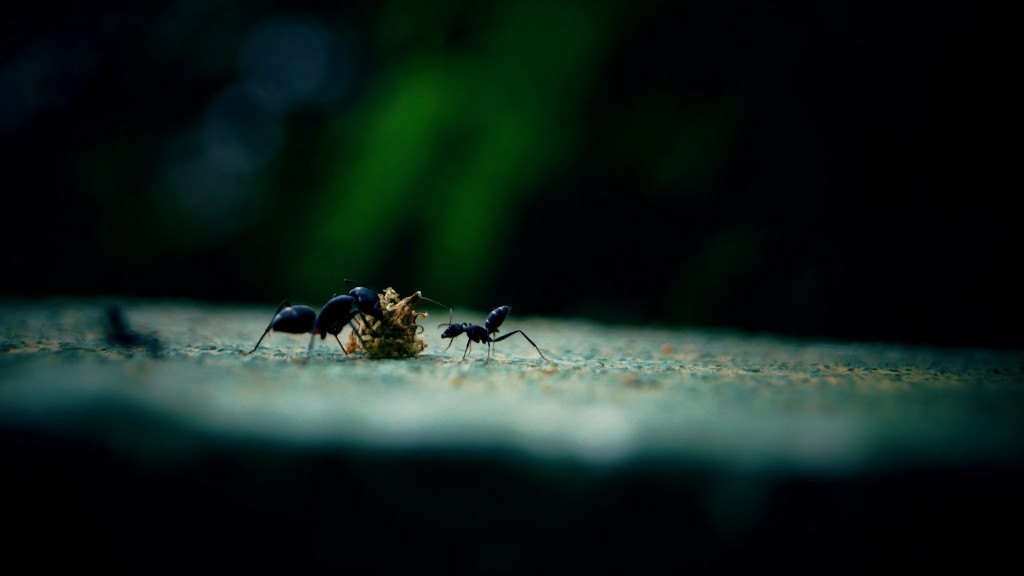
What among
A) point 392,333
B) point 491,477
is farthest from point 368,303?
point 491,477

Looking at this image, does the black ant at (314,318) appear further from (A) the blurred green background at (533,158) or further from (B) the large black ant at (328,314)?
(A) the blurred green background at (533,158)

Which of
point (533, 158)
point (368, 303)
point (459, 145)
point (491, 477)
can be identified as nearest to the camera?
point (491, 477)

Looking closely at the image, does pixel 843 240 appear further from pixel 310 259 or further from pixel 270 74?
pixel 270 74

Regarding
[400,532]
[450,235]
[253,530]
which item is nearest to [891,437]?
[400,532]

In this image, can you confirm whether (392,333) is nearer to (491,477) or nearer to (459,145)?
(491,477)

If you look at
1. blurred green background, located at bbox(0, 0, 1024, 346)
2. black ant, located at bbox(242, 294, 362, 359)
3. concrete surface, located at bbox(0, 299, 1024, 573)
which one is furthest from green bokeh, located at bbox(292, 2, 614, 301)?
concrete surface, located at bbox(0, 299, 1024, 573)
